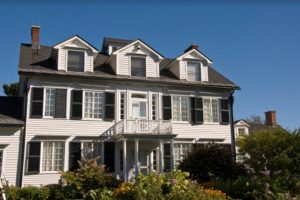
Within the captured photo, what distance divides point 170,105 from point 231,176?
6466 mm

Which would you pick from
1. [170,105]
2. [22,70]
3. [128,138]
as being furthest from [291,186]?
[22,70]

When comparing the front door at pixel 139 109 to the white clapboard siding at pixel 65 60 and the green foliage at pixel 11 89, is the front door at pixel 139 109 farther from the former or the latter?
the green foliage at pixel 11 89

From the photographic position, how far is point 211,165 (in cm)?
1734

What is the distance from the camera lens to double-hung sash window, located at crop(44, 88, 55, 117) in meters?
19.3

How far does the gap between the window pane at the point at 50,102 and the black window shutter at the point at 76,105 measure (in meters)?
1.09

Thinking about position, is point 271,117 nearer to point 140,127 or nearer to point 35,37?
point 140,127

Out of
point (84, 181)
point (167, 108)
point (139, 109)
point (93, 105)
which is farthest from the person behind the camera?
point (167, 108)

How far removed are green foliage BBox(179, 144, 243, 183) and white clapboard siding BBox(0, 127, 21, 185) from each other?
8950 mm

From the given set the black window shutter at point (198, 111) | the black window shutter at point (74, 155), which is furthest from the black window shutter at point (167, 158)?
the black window shutter at point (74, 155)

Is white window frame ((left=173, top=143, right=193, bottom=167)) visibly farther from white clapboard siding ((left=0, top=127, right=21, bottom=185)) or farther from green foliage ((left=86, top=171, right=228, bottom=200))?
green foliage ((left=86, top=171, right=228, bottom=200))

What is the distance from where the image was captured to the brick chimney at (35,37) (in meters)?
22.8

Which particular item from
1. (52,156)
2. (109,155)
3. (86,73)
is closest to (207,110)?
(109,155)

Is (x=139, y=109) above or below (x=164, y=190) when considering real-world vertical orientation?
above

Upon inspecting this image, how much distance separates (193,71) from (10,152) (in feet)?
41.9
